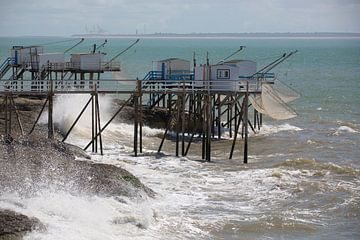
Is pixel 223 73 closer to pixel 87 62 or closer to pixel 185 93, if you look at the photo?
pixel 185 93

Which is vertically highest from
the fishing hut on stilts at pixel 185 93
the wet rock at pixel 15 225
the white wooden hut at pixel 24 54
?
the white wooden hut at pixel 24 54

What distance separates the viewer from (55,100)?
40406 mm

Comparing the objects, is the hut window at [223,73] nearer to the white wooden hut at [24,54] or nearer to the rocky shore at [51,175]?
the rocky shore at [51,175]

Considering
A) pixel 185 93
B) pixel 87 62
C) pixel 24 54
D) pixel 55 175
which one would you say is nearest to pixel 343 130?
pixel 185 93

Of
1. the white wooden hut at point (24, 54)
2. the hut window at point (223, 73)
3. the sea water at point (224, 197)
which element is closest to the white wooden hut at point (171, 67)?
the sea water at point (224, 197)

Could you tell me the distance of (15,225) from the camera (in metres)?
17.5

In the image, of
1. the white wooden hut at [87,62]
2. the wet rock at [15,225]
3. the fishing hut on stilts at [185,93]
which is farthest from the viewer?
the white wooden hut at [87,62]

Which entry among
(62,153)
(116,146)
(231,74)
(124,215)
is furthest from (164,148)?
(124,215)

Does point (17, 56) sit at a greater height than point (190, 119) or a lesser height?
greater

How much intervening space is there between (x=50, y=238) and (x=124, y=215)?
3.52 meters

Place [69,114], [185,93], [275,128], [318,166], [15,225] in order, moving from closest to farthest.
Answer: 1. [15,225]
2. [318,166]
3. [185,93]
4. [69,114]
5. [275,128]

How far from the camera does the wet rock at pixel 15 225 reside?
1712 centimetres

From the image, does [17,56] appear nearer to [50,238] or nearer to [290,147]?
[290,147]

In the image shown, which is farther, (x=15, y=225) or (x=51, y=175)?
(x=51, y=175)
